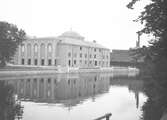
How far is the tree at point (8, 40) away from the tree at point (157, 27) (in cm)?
3306

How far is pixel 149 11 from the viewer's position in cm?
1316

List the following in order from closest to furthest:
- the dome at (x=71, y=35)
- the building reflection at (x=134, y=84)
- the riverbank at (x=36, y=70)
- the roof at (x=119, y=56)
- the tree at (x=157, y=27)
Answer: the tree at (x=157, y=27) < the building reflection at (x=134, y=84) < the riverbank at (x=36, y=70) < the dome at (x=71, y=35) < the roof at (x=119, y=56)

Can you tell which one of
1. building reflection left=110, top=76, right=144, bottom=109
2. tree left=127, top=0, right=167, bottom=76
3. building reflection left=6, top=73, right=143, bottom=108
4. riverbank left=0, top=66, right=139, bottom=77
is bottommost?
building reflection left=110, top=76, right=144, bottom=109

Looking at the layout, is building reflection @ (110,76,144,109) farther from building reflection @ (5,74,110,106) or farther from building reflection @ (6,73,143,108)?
building reflection @ (5,74,110,106)

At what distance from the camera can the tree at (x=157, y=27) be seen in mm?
12212

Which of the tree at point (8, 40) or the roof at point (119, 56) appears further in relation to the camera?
the roof at point (119, 56)

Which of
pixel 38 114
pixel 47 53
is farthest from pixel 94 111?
pixel 47 53

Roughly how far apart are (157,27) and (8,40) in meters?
35.5

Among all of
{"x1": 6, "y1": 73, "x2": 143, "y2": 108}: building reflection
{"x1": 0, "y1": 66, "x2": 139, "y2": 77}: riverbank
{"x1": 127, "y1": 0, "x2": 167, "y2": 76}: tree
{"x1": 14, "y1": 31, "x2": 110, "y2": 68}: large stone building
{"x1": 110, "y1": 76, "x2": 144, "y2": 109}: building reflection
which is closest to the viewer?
{"x1": 127, "y1": 0, "x2": 167, "y2": 76}: tree

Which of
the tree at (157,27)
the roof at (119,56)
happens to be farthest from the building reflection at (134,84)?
the roof at (119,56)

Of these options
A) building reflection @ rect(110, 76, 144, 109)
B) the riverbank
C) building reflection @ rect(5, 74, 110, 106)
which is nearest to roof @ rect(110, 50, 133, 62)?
the riverbank

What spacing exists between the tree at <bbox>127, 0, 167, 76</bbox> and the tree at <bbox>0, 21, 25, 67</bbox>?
108ft

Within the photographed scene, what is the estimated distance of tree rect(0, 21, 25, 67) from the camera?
43562 millimetres

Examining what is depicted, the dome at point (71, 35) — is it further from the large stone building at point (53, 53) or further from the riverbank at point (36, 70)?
the riverbank at point (36, 70)
